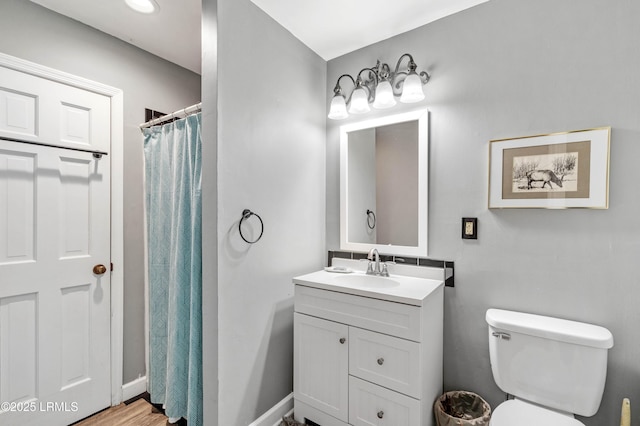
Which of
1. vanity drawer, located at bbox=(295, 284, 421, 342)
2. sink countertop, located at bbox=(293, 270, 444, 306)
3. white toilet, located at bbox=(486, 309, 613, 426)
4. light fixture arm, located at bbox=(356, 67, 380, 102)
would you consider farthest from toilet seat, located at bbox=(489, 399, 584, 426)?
light fixture arm, located at bbox=(356, 67, 380, 102)

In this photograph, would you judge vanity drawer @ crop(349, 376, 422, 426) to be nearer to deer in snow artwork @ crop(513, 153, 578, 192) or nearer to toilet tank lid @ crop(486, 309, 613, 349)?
toilet tank lid @ crop(486, 309, 613, 349)

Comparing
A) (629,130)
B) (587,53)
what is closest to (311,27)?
(587,53)

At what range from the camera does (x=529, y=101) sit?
144cm

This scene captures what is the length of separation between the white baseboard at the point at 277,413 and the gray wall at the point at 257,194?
33mm

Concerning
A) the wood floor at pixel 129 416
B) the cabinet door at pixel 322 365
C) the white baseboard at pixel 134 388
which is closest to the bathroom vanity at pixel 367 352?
the cabinet door at pixel 322 365

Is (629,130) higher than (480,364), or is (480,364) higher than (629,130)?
(629,130)

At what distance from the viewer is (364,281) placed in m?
1.80

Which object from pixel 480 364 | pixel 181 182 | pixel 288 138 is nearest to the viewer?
pixel 480 364

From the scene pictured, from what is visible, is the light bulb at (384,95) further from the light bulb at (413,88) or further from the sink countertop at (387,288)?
the sink countertop at (387,288)

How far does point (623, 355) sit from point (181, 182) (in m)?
2.36

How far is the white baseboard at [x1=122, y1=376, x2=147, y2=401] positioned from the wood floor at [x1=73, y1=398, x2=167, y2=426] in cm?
5

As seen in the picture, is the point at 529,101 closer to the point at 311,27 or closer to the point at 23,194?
the point at 311,27

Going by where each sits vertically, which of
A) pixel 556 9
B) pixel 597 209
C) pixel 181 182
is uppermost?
pixel 556 9

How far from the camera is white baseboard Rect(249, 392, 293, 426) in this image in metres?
1.62
